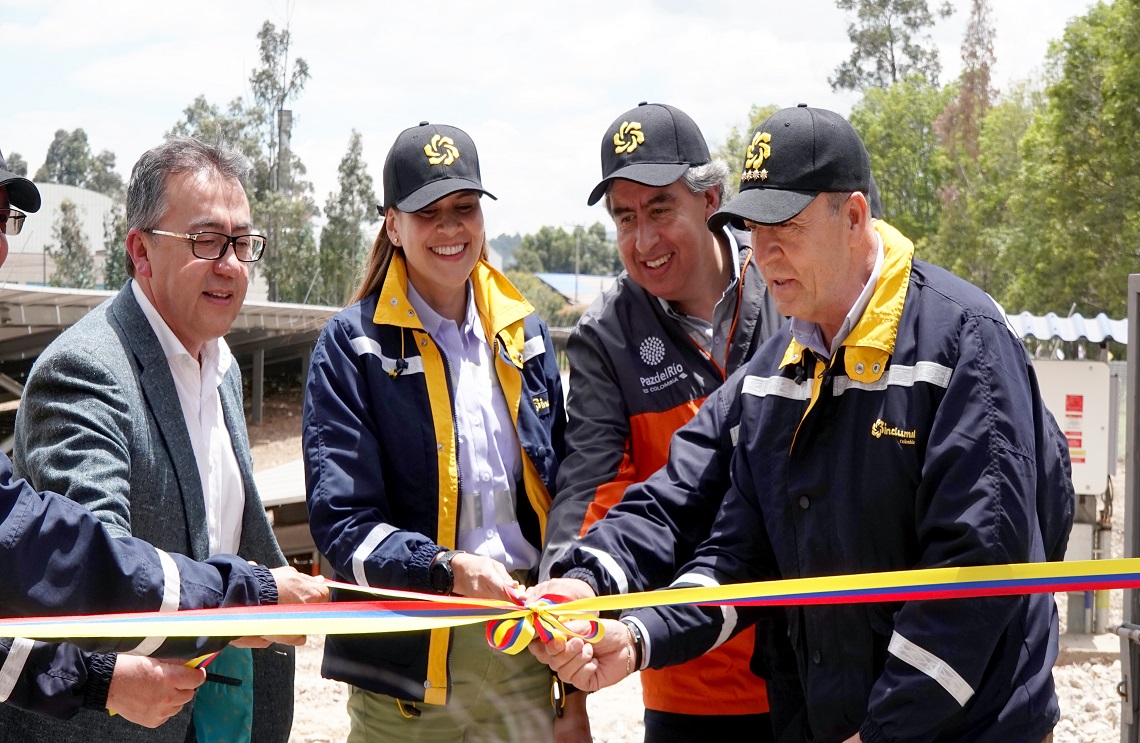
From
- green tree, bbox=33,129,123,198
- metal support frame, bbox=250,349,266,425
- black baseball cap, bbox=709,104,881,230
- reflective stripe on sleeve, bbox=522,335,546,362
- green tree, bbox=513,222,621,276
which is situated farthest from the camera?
green tree, bbox=513,222,621,276

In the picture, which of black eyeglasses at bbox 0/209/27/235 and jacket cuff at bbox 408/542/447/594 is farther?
jacket cuff at bbox 408/542/447/594

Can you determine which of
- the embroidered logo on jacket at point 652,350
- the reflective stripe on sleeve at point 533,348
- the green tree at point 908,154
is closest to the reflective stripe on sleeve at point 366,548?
the reflective stripe on sleeve at point 533,348

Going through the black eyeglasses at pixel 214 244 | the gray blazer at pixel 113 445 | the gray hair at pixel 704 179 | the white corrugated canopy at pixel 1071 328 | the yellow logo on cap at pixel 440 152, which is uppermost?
the yellow logo on cap at pixel 440 152

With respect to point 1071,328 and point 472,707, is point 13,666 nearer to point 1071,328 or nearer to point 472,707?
point 472,707

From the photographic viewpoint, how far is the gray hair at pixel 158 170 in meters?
3.35

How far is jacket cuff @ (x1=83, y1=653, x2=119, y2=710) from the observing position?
2.68 metres

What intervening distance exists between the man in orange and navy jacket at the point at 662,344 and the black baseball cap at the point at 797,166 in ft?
2.40

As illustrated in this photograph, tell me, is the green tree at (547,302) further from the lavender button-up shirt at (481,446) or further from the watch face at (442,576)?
the watch face at (442,576)

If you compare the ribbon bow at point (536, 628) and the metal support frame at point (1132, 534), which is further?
the metal support frame at point (1132, 534)

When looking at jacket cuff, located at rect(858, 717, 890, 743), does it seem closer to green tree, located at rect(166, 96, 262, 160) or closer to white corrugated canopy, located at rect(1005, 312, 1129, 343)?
white corrugated canopy, located at rect(1005, 312, 1129, 343)

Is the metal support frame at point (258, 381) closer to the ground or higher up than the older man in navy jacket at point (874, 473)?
closer to the ground

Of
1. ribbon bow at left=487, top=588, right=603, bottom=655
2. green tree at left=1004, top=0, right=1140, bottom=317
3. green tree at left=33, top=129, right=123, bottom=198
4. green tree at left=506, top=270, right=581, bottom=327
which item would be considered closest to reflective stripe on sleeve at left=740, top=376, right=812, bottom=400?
ribbon bow at left=487, top=588, right=603, bottom=655

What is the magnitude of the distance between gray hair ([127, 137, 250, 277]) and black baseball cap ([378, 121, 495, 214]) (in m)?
0.55

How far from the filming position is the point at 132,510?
121 inches
